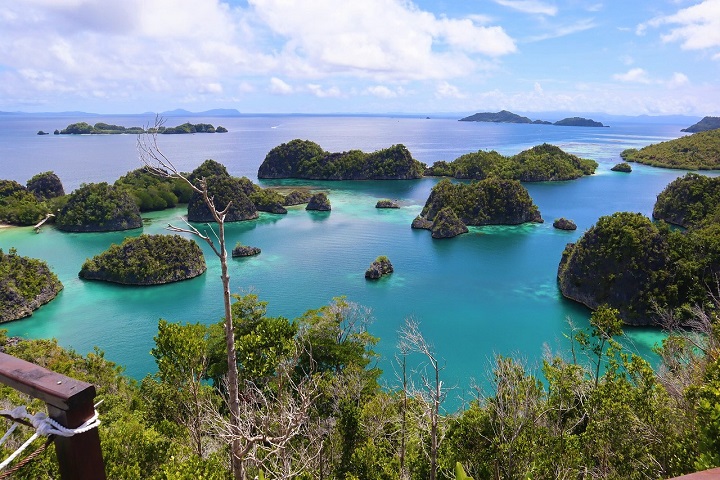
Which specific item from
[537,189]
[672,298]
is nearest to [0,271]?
[672,298]

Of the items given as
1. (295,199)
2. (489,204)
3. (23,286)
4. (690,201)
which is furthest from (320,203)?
(690,201)

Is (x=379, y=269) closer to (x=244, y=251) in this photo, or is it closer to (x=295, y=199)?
(x=244, y=251)

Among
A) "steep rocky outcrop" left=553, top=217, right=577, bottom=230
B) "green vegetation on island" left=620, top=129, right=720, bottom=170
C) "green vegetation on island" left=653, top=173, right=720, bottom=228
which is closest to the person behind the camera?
"green vegetation on island" left=653, top=173, right=720, bottom=228

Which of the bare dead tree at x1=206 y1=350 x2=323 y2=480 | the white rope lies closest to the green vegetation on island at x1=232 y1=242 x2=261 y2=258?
the bare dead tree at x1=206 y1=350 x2=323 y2=480

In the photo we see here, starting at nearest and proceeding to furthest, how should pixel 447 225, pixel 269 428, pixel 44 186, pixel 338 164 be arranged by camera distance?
pixel 269 428, pixel 447 225, pixel 44 186, pixel 338 164

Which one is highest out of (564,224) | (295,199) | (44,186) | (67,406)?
(67,406)

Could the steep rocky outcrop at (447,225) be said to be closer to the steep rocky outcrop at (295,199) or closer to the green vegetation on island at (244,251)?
the green vegetation on island at (244,251)

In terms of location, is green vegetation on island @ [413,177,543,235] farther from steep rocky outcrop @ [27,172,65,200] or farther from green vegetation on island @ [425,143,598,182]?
steep rocky outcrop @ [27,172,65,200]
